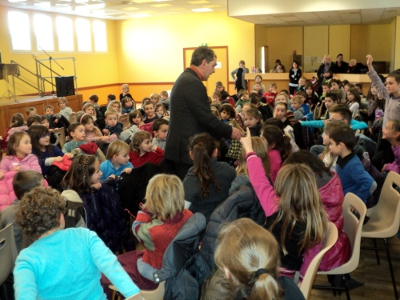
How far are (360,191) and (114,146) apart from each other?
2153mm

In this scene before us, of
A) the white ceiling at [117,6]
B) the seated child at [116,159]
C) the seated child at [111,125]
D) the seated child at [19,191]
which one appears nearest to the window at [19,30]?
the white ceiling at [117,6]

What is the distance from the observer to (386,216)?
318cm

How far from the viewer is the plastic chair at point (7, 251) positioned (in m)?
2.33

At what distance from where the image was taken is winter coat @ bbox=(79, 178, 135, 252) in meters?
3.06

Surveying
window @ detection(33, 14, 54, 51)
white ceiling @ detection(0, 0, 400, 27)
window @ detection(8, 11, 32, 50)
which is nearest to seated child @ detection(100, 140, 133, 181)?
white ceiling @ detection(0, 0, 400, 27)

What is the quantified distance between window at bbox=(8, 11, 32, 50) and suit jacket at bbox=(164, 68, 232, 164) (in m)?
11.8

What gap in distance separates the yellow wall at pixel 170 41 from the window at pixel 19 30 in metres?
5.38

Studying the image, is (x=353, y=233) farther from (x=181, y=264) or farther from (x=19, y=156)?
(x=19, y=156)

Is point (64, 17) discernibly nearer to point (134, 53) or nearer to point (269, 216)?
point (134, 53)

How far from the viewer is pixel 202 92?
10.8 feet

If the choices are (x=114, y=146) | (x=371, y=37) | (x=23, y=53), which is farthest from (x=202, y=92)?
(x=371, y=37)

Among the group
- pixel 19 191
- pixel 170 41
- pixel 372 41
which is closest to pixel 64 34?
pixel 170 41

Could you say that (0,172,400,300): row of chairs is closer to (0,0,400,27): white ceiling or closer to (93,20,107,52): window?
(0,0,400,27): white ceiling

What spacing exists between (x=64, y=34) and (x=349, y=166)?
14478 millimetres
